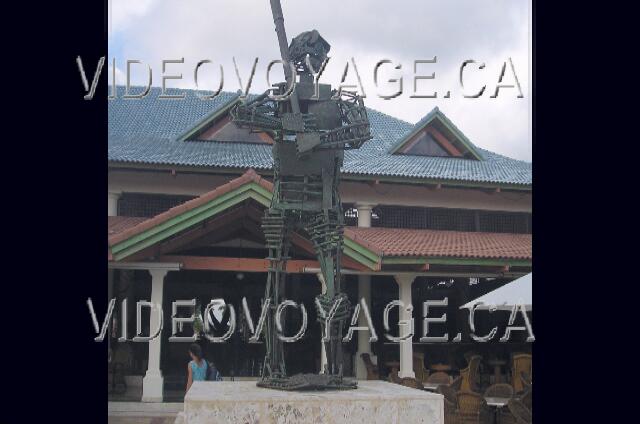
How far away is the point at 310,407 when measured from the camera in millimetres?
5855

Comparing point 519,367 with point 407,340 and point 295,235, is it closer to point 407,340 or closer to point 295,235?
point 407,340

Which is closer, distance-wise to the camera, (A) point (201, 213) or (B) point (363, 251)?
(A) point (201, 213)

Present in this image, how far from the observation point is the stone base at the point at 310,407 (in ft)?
18.8


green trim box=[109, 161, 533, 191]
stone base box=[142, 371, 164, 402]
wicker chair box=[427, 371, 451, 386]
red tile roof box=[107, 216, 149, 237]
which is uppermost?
green trim box=[109, 161, 533, 191]

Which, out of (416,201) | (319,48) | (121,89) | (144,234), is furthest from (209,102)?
(319,48)

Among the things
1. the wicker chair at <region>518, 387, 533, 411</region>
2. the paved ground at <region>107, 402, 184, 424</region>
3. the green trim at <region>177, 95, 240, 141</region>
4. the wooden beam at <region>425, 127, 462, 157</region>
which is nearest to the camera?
the wicker chair at <region>518, 387, 533, 411</region>

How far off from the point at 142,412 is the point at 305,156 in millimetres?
7499

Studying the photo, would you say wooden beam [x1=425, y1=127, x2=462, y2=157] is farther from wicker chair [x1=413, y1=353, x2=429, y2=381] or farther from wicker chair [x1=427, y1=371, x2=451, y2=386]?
wicker chair [x1=427, y1=371, x2=451, y2=386]

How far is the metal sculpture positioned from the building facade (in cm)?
558

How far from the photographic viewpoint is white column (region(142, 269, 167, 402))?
1348cm

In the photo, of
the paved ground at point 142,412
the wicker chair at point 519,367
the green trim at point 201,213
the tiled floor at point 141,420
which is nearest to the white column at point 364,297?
the wicker chair at point 519,367

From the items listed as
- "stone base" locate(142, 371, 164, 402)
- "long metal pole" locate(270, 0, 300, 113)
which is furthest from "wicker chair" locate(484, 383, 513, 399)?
"stone base" locate(142, 371, 164, 402)

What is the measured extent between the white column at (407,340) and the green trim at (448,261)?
3.56 feet

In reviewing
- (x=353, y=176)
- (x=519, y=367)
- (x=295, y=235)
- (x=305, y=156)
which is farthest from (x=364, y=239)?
(x=305, y=156)
